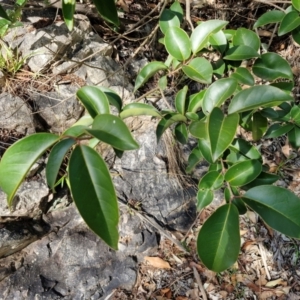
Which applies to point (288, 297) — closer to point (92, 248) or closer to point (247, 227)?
point (247, 227)

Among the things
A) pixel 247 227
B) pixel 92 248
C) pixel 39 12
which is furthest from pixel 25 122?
pixel 247 227

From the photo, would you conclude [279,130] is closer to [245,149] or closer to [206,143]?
[245,149]

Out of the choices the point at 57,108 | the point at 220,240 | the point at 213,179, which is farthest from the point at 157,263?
the point at 220,240

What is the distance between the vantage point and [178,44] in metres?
1.06

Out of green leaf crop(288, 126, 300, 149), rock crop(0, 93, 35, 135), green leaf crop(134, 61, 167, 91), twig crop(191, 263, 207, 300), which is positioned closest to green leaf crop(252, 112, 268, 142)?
green leaf crop(288, 126, 300, 149)

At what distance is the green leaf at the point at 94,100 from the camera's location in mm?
787

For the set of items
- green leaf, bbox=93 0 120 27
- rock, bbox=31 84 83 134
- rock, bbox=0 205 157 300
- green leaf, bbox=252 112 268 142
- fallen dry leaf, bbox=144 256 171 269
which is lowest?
fallen dry leaf, bbox=144 256 171 269

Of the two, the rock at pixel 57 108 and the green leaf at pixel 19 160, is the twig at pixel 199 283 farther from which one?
the green leaf at pixel 19 160

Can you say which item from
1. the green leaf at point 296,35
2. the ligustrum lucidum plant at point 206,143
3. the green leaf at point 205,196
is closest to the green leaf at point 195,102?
the ligustrum lucidum plant at point 206,143

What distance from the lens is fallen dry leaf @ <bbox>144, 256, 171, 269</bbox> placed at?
6.38 feet

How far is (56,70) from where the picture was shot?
1.94m

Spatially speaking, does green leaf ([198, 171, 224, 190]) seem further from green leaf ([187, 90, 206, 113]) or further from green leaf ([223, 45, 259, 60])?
green leaf ([223, 45, 259, 60])

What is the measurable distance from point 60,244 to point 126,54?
3.95 ft

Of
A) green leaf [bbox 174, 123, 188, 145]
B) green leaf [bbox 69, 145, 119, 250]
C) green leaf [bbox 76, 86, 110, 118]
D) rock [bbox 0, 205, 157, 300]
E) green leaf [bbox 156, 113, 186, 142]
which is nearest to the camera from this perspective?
green leaf [bbox 69, 145, 119, 250]
